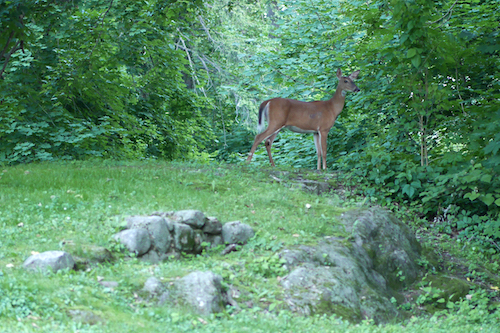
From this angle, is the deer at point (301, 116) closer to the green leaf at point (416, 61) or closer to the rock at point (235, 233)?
the green leaf at point (416, 61)

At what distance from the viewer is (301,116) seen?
36.8ft

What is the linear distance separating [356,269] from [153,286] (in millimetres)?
2479

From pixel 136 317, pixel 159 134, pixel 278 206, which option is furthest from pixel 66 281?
pixel 159 134

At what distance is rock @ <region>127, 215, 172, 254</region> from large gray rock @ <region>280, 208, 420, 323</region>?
4.18 feet

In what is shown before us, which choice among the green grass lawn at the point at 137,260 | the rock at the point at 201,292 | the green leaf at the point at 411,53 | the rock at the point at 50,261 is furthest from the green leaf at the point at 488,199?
the rock at the point at 50,261

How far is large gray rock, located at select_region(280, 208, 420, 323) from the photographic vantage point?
534 centimetres

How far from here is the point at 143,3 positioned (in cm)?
1221

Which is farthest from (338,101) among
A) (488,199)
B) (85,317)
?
(85,317)

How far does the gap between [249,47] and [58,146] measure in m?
7.75

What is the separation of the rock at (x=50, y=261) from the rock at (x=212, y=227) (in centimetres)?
167

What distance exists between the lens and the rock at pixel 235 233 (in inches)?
240

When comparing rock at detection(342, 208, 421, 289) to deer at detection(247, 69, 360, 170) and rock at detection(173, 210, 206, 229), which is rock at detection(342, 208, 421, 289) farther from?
deer at detection(247, 69, 360, 170)

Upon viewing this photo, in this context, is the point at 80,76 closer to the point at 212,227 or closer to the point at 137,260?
the point at 212,227

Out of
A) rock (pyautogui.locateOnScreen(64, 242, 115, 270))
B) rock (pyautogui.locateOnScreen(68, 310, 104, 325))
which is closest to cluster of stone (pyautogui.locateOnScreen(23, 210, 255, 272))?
rock (pyautogui.locateOnScreen(64, 242, 115, 270))
